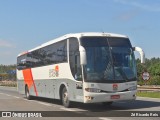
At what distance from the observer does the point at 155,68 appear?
103062mm

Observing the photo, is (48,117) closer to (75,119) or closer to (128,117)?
(75,119)

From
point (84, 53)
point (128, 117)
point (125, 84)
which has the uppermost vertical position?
point (84, 53)

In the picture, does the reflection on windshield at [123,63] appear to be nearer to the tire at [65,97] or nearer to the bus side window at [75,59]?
the bus side window at [75,59]

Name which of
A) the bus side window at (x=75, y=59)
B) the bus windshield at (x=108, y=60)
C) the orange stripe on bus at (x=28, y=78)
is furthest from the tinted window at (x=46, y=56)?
the bus windshield at (x=108, y=60)

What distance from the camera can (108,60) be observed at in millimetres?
16469

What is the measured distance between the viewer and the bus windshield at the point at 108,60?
16.2 m

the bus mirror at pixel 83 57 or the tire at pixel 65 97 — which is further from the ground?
the bus mirror at pixel 83 57

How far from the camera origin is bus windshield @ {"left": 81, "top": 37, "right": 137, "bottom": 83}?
53.1 feet

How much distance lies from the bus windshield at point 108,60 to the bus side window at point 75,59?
48cm

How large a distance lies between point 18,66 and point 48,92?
29.3 feet

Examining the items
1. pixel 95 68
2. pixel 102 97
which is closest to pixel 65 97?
pixel 102 97

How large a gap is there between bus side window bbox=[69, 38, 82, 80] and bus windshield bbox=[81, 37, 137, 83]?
48 cm

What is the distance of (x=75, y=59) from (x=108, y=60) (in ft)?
4.78

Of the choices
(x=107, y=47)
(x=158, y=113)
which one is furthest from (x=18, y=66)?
(x=158, y=113)
